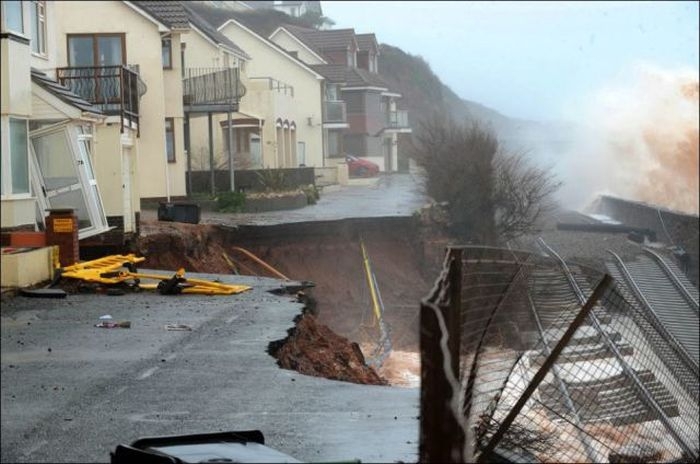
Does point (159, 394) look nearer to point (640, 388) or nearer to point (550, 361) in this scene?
point (550, 361)

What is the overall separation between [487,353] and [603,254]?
26.5 m

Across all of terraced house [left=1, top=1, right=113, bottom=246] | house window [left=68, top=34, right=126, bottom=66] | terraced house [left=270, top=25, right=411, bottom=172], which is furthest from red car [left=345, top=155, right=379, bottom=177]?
terraced house [left=1, top=1, right=113, bottom=246]

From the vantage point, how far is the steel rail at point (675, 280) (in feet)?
82.7

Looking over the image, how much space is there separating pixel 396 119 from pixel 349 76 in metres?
5.95

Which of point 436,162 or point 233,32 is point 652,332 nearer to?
point 436,162

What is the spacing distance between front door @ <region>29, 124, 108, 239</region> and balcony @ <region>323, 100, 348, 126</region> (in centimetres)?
4244

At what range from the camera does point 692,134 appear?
6681 centimetres

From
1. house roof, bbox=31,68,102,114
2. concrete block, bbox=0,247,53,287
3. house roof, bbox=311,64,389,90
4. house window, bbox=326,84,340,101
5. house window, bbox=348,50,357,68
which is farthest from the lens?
house window, bbox=348,50,357,68

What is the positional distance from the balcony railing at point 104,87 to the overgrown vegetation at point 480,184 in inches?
633

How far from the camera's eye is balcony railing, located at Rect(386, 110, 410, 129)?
73.1 meters

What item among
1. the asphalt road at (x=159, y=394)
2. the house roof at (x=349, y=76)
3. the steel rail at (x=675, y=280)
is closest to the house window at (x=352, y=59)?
the house roof at (x=349, y=76)

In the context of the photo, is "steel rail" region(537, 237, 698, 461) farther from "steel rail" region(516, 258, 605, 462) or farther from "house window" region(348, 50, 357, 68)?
"house window" region(348, 50, 357, 68)

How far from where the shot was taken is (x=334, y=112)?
61.9m

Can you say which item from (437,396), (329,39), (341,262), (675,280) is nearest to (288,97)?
(329,39)
